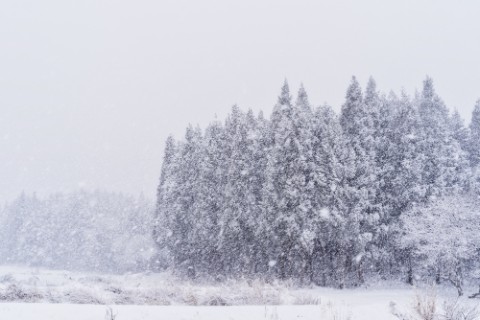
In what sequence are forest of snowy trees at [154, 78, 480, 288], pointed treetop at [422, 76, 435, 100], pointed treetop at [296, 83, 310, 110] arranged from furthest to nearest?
pointed treetop at [422, 76, 435, 100], pointed treetop at [296, 83, 310, 110], forest of snowy trees at [154, 78, 480, 288]

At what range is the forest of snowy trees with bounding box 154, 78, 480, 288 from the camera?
3631 cm

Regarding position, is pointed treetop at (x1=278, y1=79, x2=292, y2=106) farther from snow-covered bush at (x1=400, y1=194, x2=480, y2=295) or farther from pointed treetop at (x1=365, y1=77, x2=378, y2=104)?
snow-covered bush at (x1=400, y1=194, x2=480, y2=295)

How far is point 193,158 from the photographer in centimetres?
5341

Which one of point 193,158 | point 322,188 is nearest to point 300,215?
point 322,188

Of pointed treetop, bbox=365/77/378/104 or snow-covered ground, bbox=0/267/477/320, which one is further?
pointed treetop, bbox=365/77/378/104

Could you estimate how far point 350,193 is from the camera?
1495 inches

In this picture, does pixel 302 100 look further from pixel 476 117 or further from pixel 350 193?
pixel 476 117

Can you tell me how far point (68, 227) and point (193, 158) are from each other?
64.5 meters

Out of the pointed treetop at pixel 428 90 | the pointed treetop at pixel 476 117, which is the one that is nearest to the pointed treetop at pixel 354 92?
the pointed treetop at pixel 428 90

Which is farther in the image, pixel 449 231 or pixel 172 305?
pixel 449 231

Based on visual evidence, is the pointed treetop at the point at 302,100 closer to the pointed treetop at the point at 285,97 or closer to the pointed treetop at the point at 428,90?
the pointed treetop at the point at 285,97

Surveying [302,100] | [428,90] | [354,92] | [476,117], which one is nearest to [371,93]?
[354,92]

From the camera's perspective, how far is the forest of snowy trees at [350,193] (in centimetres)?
3631

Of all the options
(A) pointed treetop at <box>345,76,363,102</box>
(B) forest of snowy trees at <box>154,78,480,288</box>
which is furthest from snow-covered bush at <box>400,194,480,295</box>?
(A) pointed treetop at <box>345,76,363,102</box>
